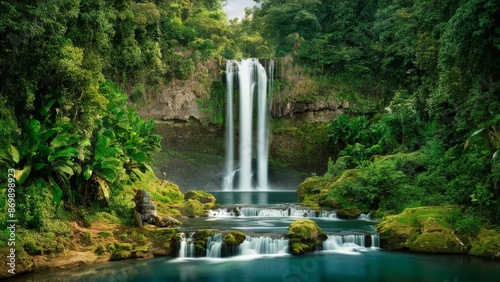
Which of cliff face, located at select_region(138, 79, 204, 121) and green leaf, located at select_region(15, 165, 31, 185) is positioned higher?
cliff face, located at select_region(138, 79, 204, 121)

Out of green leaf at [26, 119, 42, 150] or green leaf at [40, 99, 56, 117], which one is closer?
green leaf at [26, 119, 42, 150]

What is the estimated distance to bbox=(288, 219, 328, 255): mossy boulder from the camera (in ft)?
40.8

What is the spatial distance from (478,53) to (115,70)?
20.7 metres

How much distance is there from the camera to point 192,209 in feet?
58.3

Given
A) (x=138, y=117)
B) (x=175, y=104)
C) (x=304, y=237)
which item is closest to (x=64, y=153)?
(x=304, y=237)

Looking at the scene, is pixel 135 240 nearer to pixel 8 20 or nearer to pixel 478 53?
pixel 8 20

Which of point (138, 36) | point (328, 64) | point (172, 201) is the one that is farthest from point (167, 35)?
point (172, 201)

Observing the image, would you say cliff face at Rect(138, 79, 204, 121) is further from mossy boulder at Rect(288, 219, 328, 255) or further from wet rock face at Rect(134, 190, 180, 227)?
mossy boulder at Rect(288, 219, 328, 255)

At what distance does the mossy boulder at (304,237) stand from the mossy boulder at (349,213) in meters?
4.42

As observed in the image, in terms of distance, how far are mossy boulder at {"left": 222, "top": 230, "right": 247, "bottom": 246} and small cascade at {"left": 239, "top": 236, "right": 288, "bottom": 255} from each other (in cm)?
12

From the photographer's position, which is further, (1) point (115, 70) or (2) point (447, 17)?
(1) point (115, 70)

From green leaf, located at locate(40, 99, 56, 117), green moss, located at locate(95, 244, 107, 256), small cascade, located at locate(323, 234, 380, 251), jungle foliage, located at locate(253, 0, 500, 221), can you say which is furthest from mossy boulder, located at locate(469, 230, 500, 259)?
green leaf, located at locate(40, 99, 56, 117)

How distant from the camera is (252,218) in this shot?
17.5 m

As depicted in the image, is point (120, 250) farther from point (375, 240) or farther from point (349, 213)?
point (349, 213)
